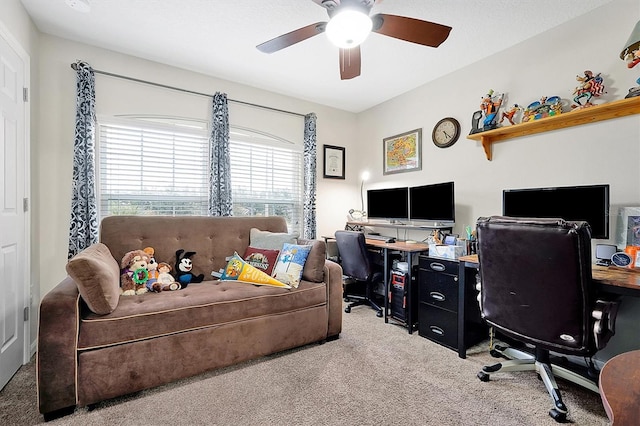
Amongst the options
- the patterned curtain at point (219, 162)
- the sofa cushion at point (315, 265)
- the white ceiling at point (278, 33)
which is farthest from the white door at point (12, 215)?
the sofa cushion at point (315, 265)

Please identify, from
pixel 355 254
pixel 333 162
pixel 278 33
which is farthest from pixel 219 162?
pixel 355 254

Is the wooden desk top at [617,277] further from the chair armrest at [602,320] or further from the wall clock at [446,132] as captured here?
the wall clock at [446,132]

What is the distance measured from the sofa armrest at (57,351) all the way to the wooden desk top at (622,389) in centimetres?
208

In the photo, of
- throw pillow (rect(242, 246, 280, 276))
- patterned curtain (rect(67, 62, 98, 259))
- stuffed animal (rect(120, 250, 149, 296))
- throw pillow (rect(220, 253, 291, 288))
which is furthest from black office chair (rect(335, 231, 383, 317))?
patterned curtain (rect(67, 62, 98, 259))

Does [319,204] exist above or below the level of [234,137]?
below

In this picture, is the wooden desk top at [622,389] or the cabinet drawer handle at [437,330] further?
the cabinet drawer handle at [437,330]

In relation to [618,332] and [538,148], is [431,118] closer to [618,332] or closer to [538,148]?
[538,148]

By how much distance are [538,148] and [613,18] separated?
3.05 ft

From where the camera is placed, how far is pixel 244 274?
234 centimetres

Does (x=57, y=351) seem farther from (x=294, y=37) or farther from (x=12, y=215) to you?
(x=294, y=37)

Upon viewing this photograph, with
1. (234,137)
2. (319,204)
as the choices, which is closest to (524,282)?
(319,204)

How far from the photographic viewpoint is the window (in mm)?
2795

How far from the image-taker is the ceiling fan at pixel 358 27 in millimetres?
1633

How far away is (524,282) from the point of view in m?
1.61
